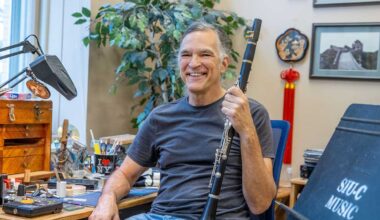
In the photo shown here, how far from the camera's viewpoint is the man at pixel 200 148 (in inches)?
62.7

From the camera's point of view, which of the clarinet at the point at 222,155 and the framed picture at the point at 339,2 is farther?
the framed picture at the point at 339,2

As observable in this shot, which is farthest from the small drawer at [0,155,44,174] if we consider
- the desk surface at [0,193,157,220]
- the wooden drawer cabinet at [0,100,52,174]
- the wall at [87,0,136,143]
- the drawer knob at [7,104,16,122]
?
the wall at [87,0,136,143]

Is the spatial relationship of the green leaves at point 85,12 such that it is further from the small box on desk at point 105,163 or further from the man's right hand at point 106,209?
the man's right hand at point 106,209

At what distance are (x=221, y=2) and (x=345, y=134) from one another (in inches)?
79.7

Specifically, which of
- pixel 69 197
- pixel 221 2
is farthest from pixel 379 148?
pixel 221 2

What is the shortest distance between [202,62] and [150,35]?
43.9 inches

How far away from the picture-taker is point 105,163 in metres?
2.23

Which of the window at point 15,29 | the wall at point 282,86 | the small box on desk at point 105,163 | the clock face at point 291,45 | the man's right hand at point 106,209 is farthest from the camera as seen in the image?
the clock face at point 291,45

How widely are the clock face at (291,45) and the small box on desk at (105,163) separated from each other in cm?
140

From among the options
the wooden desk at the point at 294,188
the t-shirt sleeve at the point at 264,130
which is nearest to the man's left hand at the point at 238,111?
the t-shirt sleeve at the point at 264,130

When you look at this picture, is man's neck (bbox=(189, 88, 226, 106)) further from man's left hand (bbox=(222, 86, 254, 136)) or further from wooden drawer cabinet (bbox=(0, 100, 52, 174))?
wooden drawer cabinet (bbox=(0, 100, 52, 174))

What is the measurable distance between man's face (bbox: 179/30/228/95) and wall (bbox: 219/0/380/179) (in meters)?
1.37

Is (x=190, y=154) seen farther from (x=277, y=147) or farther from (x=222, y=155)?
(x=277, y=147)

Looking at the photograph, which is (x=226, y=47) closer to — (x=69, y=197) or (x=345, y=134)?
(x=345, y=134)
